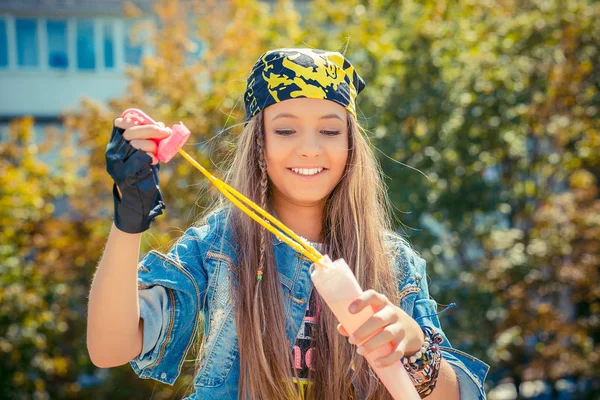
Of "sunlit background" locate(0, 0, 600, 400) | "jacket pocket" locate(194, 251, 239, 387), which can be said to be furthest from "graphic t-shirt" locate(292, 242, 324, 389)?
"sunlit background" locate(0, 0, 600, 400)

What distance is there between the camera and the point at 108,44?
17281mm

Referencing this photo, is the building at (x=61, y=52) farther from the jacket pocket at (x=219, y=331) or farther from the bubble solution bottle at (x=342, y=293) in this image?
the bubble solution bottle at (x=342, y=293)

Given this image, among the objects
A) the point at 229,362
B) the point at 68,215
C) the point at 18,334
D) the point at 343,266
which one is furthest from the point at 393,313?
the point at 68,215

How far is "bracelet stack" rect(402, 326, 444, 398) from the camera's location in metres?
1.94

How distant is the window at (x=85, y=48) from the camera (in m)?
17.1

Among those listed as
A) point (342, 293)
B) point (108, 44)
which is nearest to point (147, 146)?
point (342, 293)

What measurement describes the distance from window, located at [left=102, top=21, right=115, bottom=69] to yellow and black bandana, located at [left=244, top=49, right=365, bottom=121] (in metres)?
15.7

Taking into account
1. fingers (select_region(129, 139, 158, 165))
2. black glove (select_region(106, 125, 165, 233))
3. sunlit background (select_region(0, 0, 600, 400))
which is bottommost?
sunlit background (select_region(0, 0, 600, 400))

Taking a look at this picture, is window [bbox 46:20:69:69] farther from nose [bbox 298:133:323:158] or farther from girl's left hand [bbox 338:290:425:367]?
girl's left hand [bbox 338:290:425:367]

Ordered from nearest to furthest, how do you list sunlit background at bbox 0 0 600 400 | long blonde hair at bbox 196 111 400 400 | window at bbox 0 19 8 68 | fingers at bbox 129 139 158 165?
fingers at bbox 129 139 158 165
long blonde hair at bbox 196 111 400 400
sunlit background at bbox 0 0 600 400
window at bbox 0 19 8 68

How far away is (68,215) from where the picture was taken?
807 cm

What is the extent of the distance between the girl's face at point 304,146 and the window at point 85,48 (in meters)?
16.0

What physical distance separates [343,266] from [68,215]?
6944mm

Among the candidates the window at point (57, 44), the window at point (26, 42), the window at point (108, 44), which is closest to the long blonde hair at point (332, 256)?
the window at point (108, 44)
